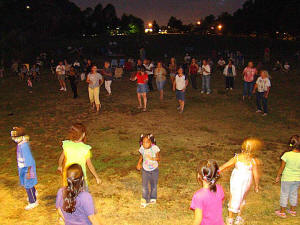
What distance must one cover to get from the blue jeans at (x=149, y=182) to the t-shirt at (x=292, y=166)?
7.42ft

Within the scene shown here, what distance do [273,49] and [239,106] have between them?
118ft

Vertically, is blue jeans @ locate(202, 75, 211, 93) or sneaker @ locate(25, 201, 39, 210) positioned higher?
blue jeans @ locate(202, 75, 211, 93)

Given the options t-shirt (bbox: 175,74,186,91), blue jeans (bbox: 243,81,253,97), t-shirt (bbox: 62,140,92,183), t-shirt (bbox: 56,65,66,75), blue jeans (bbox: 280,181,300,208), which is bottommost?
blue jeans (bbox: 280,181,300,208)

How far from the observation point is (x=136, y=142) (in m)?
8.56

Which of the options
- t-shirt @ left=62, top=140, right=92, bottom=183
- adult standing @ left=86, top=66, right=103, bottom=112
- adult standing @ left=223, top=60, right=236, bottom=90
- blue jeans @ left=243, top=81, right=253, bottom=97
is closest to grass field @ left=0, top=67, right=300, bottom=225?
blue jeans @ left=243, top=81, right=253, bottom=97

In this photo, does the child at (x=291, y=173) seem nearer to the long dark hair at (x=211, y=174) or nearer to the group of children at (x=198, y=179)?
the group of children at (x=198, y=179)

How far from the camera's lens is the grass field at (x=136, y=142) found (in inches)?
205

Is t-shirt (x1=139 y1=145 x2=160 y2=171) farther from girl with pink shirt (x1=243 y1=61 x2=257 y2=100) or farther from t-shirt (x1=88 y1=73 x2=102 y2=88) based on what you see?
girl with pink shirt (x1=243 y1=61 x2=257 y2=100)

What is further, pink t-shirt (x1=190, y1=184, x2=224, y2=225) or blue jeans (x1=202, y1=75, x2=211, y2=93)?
blue jeans (x1=202, y1=75, x2=211, y2=93)

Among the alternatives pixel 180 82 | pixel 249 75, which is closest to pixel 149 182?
pixel 180 82

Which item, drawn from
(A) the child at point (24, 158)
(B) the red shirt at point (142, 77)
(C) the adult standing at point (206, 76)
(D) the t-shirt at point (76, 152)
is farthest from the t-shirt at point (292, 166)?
(C) the adult standing at point (206, 76)

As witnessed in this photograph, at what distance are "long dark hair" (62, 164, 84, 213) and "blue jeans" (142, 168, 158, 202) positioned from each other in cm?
227

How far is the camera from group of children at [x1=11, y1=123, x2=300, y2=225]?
291 centimetres

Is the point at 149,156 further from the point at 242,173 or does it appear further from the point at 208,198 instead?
the point at 208,198
